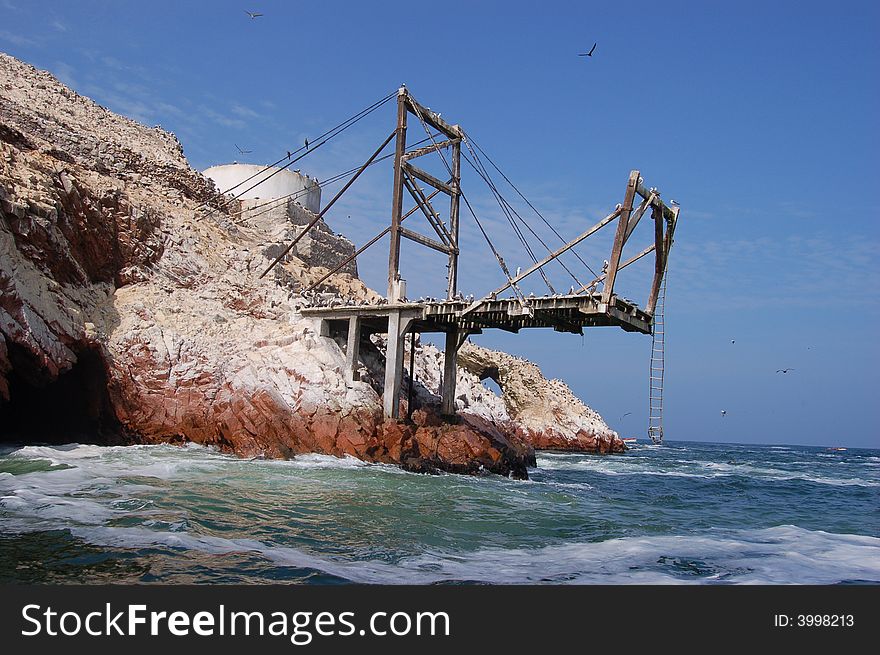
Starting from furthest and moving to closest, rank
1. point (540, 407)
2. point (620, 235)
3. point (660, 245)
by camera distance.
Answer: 1. point (540, 407)
2. point (660, 245)
3. point (620, 235)

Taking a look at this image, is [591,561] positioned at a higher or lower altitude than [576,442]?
higher

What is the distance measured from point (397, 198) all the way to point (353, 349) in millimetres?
6711

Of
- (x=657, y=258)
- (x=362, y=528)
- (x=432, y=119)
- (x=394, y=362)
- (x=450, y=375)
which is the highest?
(x=432, y=119)

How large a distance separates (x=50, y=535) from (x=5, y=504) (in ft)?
9.44

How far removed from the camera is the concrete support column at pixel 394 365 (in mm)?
28031

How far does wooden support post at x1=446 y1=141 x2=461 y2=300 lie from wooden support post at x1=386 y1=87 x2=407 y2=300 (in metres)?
3.95

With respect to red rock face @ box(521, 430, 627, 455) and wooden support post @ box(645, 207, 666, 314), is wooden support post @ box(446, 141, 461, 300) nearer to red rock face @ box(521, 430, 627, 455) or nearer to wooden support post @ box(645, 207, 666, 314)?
wooden support post @ box(645, 207, 666, 314)

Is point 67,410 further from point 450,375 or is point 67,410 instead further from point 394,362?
point 450,375

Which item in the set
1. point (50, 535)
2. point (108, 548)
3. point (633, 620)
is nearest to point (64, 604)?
point (108, 548)

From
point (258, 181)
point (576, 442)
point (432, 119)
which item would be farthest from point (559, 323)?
point (576, 442)

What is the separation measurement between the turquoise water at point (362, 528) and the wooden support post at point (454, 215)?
11.7 metres

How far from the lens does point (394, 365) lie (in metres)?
28.2

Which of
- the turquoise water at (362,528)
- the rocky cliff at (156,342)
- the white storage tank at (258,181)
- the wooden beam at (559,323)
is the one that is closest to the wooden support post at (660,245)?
the wooden beam at (559,323)

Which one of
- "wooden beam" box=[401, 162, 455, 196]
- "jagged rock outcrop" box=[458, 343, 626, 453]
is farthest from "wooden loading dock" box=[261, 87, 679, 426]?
"jagged rock outcrop" box=[458, 343, 626, 453]
